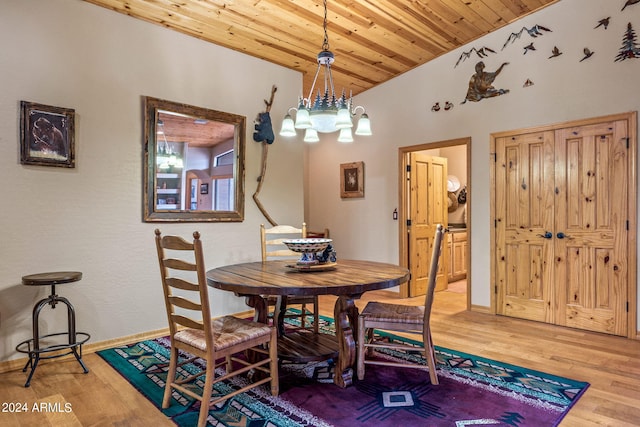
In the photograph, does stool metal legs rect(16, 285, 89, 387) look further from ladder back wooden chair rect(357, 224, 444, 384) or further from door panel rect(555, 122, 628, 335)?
door panel rect(555, 122, 628, 335)

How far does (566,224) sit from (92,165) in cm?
423

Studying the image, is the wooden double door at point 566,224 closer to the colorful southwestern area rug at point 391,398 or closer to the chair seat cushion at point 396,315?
the colorful southwestern area rug at point 391,398

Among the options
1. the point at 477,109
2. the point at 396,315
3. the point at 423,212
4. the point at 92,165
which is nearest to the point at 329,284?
the point at 396,315

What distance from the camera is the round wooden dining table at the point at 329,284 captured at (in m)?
2.06

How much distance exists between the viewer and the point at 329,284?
2.08 metres

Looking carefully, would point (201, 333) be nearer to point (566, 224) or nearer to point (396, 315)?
point (396, 315)

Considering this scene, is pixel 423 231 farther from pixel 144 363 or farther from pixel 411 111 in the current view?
pixel 144 363

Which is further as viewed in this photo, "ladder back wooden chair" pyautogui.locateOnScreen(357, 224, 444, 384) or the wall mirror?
the wall mirror

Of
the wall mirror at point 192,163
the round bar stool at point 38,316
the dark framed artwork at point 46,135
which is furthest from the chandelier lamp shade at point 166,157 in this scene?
the round bar stool at point 38,316

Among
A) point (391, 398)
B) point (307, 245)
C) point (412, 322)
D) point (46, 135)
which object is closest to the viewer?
point (391, 398)

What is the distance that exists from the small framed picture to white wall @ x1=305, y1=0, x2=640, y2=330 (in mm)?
92

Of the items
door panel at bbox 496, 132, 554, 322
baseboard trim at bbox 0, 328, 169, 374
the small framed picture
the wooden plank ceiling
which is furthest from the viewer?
the small framed picture

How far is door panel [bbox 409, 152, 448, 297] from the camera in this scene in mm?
5012

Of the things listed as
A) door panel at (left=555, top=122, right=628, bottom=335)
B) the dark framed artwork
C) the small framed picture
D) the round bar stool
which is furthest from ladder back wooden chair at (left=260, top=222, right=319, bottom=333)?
door panel at (left=555, top=122, right=628, bottom=335)
